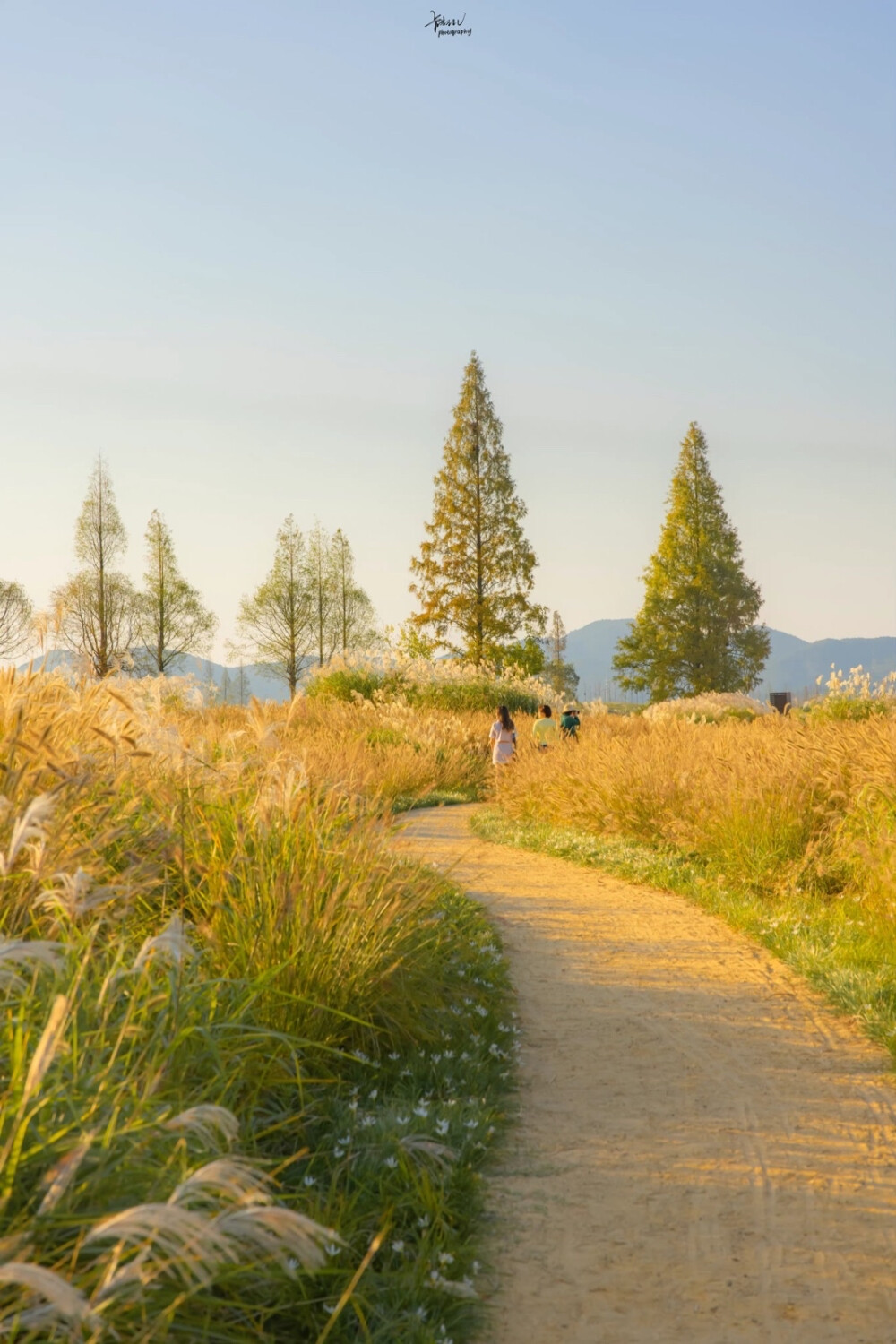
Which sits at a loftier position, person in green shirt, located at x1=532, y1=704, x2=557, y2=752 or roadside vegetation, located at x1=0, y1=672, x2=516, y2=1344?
person in green shirt, located at x1=532, y1=704, x2=557, y2=752

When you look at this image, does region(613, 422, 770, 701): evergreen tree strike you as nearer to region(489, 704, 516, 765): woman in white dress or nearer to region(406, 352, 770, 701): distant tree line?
region(406, 352, 770, 701): distant tree line

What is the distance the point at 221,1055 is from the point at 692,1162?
2.01 metres

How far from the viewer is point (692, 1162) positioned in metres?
4.44

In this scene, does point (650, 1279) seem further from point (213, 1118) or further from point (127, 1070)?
point (213, 1118)

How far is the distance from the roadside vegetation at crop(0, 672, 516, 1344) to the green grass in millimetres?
1993

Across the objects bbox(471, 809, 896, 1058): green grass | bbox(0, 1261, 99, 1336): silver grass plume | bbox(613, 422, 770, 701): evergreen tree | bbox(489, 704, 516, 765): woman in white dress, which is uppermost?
bbox(613, 422, 770, 701): evergreen tree

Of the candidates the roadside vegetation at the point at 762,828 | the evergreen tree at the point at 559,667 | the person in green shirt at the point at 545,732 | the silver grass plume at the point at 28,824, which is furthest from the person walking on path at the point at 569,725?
the evergreen tree at the point at 559,667

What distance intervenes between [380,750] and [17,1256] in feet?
49.7

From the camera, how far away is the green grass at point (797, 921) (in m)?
6.36

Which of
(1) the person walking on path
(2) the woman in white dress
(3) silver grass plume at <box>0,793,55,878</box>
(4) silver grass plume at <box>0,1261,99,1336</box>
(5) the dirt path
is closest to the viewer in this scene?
(4) silver grass plume at <box>0,1261,99,1336</box>

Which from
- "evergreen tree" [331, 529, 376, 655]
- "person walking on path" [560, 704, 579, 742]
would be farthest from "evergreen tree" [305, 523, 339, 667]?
"person walking on path" [560, 704, 579, 742]

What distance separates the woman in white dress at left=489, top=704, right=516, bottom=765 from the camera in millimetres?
16312

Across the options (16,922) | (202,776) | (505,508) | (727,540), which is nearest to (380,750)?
(202,776)

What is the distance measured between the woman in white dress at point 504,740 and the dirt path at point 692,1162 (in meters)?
8.64
